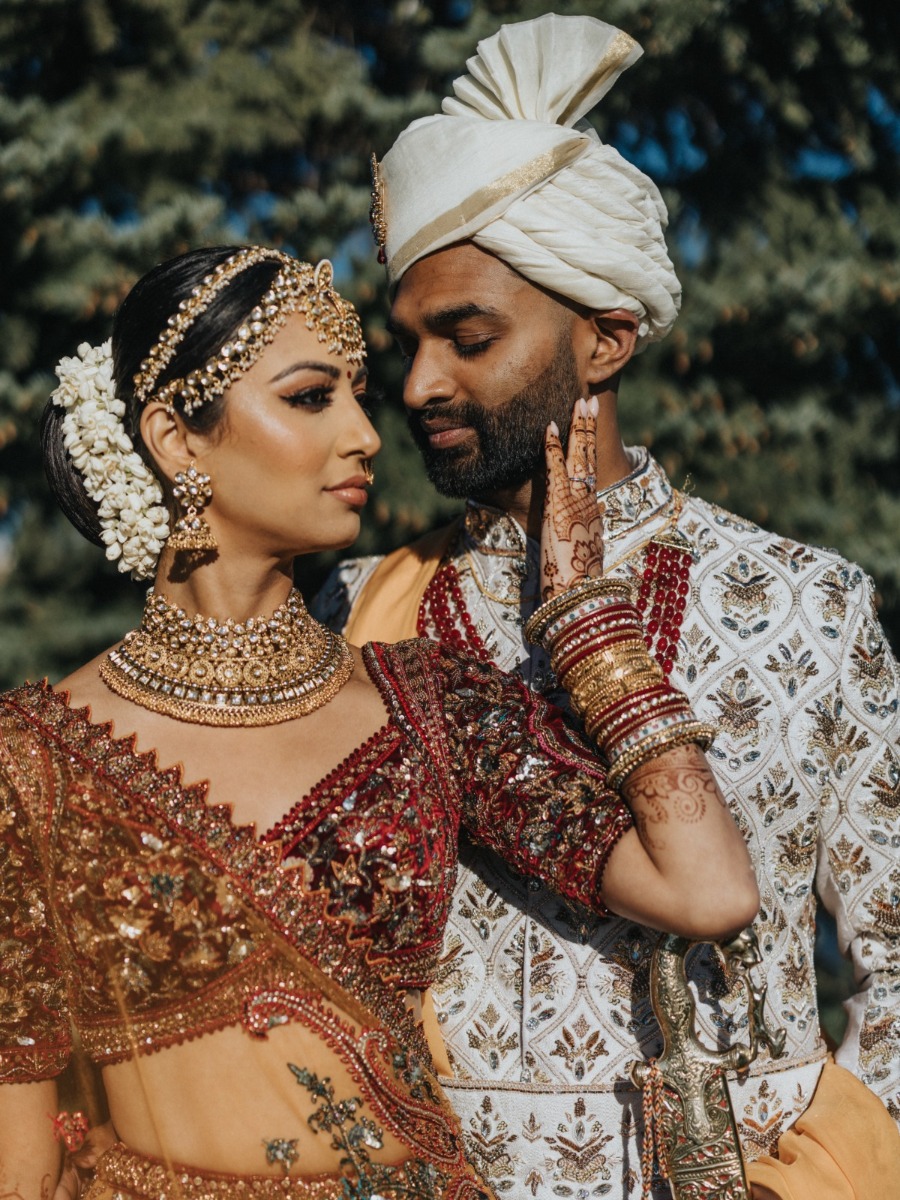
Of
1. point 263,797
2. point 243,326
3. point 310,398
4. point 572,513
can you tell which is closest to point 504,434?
point 572,513

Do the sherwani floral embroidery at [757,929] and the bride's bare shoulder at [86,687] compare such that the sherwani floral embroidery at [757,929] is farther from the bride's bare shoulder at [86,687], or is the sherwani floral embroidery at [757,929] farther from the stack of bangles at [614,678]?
the bride's bare shoulder at [86,687]

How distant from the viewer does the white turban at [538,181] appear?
301cm

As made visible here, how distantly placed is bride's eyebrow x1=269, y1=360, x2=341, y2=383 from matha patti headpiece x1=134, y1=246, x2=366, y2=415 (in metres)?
0.04

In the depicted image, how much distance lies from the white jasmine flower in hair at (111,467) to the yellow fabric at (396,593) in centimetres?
71

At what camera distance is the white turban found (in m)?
3.01

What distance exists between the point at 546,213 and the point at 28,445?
2.63 m

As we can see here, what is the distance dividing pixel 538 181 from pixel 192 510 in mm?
1074

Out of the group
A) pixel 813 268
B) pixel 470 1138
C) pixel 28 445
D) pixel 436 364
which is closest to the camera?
pixel 470 1138

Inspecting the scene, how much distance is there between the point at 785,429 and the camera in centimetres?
567

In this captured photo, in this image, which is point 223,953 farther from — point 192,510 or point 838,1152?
point 838,1152

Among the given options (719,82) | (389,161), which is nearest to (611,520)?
(389,161)

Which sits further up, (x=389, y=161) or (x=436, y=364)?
(x=389, y=161)

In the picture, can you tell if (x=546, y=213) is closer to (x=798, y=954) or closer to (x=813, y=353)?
(x=798, y=954)

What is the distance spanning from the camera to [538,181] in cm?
302
